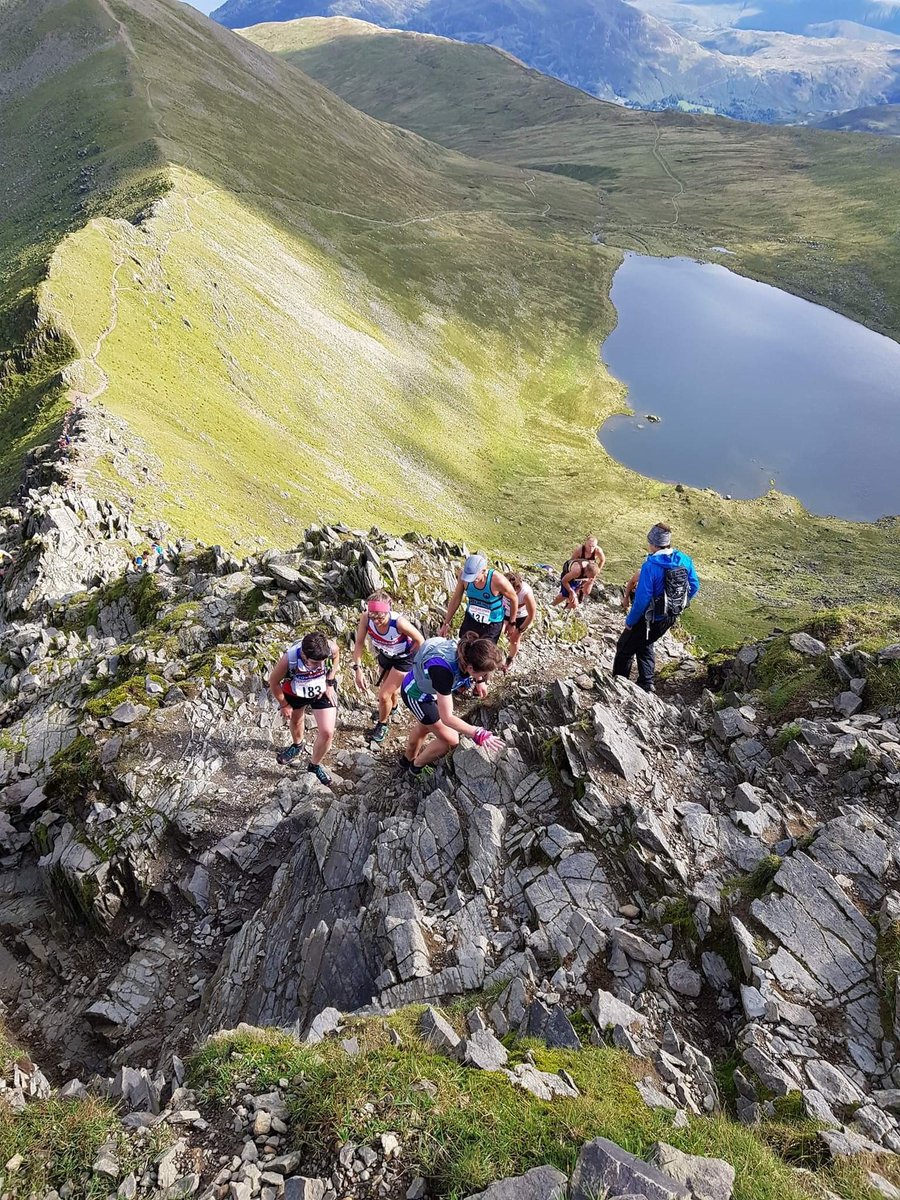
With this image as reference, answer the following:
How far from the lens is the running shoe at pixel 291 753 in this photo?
50.9 feet

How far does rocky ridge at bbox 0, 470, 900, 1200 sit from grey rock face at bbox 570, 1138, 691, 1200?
100mm

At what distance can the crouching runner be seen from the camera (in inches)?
441

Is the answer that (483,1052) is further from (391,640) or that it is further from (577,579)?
(577,579)

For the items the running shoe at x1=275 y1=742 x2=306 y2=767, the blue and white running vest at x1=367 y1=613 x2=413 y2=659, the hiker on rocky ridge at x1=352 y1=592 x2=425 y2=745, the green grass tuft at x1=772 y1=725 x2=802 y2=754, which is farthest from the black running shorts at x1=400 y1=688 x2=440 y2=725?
the green grass tuft at x1=772 y1=725 x2=802 y2=754

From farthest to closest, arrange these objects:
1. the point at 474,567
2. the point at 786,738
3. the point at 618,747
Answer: the point at 474,567 → the point at 786,738 → the point at 618,747

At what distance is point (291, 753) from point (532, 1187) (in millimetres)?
10537

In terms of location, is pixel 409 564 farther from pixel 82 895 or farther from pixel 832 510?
pixel 832 510

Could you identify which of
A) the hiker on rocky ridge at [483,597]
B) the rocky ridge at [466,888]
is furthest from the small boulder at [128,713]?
the hiker on rocky ridge at [483,597]

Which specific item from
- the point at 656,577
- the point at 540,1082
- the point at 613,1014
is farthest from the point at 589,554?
the point at 540,1082

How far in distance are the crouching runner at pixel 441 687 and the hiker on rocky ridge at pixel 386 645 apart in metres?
1.39

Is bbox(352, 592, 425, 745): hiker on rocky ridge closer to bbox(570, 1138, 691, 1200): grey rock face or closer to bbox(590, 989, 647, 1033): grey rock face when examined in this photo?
bbox(590, 989, 647, 1033): grey rock face

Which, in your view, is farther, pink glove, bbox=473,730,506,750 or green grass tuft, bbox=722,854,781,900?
pink glove, bbox=473,730,506,750

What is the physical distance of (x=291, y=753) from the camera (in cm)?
1551

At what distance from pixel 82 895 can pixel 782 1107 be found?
1256cm
